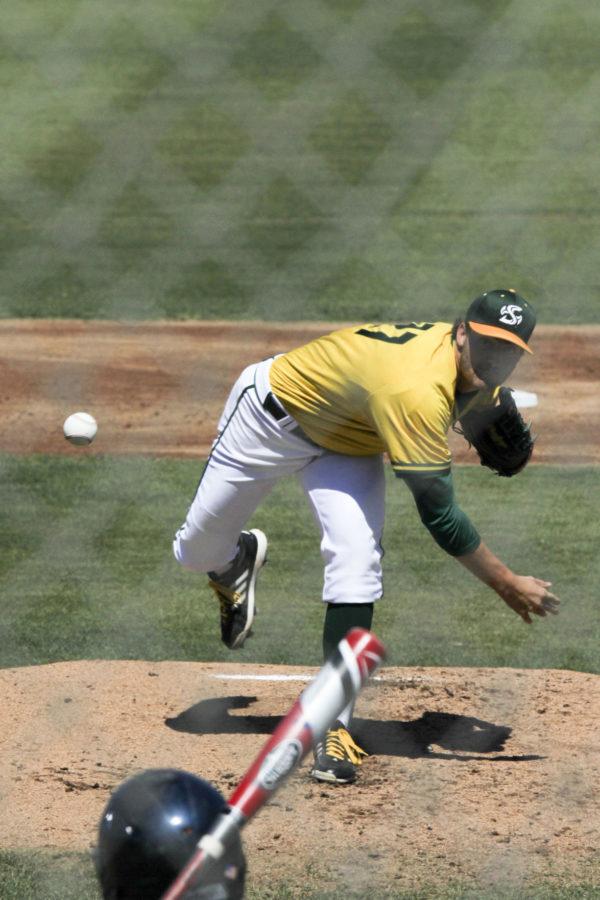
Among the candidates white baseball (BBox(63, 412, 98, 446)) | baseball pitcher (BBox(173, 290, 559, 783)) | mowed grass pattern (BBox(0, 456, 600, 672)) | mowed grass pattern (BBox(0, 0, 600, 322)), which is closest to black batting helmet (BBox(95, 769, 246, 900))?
baseball pitcher (BBox(173, 290, 559, 783))

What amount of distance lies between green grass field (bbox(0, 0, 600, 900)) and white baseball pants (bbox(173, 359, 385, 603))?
2.89 ft

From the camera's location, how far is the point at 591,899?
3.24 metres

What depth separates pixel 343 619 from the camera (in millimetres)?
4152

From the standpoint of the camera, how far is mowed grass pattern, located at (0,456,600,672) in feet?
17.5

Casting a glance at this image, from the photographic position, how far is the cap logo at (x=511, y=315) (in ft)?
12.8

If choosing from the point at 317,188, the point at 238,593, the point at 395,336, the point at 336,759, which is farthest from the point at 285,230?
the point at 336,759

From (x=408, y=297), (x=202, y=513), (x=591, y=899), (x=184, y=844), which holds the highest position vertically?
(x=184, y=844)

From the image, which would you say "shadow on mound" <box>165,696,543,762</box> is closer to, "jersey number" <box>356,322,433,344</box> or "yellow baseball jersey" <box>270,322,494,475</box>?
"yellow baseball jersey" <box>270,322,494,475</box>

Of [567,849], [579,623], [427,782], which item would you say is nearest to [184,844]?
[567,849]

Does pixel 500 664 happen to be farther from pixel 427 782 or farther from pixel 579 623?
pixel 427 782

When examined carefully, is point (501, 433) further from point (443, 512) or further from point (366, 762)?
point (366, 762)

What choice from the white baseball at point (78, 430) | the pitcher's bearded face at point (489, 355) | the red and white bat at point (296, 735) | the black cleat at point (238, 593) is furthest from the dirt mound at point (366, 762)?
the red and white bat at point (296, 735)

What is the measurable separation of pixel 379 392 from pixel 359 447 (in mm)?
418

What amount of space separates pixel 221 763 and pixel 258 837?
61cm
